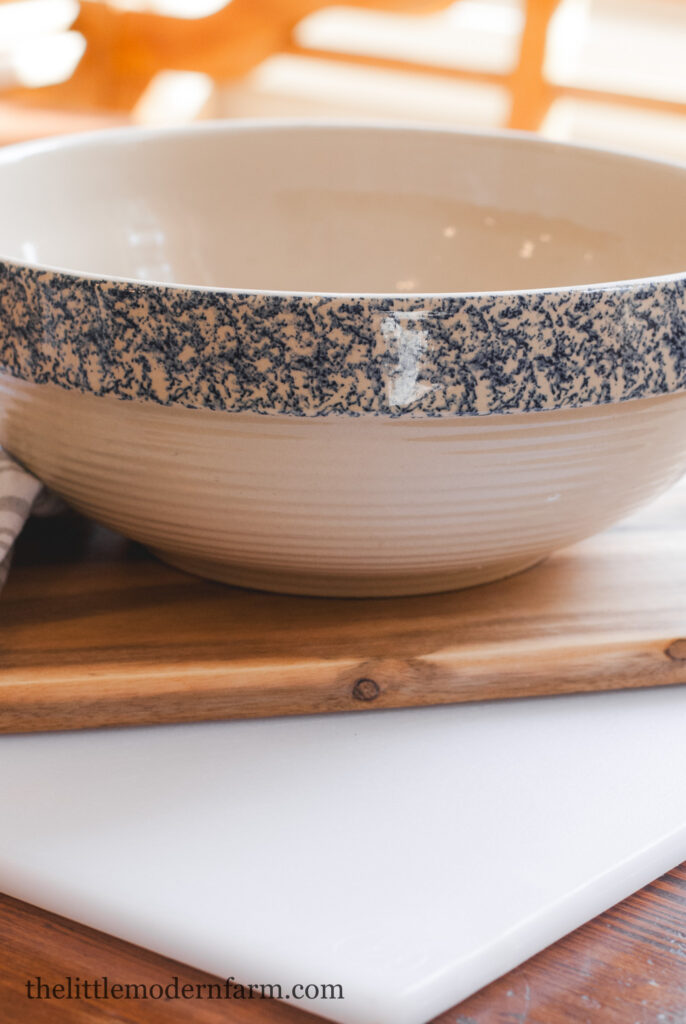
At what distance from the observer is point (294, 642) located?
437 mm

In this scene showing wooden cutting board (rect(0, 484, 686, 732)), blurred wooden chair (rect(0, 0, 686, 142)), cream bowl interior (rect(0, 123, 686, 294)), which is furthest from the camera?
blurred wooden chair (rect(0, 0, 686, 142))

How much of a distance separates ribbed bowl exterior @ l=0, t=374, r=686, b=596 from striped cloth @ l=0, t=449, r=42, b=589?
20mm

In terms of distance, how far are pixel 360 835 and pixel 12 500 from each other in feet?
0.65

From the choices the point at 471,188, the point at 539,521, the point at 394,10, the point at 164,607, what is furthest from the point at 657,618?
the point at 394,10

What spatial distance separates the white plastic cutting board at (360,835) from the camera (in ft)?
1.04

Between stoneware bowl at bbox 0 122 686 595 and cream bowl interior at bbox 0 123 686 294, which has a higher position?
cream bowl interior at bbox 0 123 686 294

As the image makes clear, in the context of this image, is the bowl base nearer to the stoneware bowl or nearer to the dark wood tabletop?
the stoneware bowl

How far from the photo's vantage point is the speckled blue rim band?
347 mm

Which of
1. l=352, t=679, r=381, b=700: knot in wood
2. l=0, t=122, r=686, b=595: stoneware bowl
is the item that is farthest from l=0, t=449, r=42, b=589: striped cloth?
l=352, t=679, r=381, b=700: knot in wood

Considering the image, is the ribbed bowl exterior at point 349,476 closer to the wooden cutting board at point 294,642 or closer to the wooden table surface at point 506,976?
the wooden cutting board at point 294,642

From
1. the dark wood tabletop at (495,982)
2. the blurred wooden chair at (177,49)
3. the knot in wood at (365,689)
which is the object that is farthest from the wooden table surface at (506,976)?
the blurred wooden chair at (177,49)

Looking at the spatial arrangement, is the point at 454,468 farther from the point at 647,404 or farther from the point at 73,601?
the point at 73,601

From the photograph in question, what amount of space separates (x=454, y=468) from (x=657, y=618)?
136mm

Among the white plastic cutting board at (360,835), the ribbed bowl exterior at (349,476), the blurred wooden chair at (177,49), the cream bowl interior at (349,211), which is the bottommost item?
the white plastic cutting board at (360,835)
